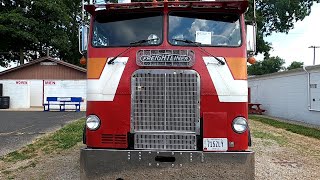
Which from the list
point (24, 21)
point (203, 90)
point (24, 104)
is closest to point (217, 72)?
point (203, 90)

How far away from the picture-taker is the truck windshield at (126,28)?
516 centimetres

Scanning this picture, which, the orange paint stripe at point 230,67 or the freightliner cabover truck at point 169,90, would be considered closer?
the freightliner cabover truck at point 169,90

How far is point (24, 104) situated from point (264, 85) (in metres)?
18.4

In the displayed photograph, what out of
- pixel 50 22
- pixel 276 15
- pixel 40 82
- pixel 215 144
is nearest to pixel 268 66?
pixel 276 15

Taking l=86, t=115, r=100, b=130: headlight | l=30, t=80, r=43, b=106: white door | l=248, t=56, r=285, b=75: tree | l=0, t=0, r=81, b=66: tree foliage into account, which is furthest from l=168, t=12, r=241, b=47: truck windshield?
l=248, t=56, r=285, b=75: tree

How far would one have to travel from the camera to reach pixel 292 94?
69.9 ft

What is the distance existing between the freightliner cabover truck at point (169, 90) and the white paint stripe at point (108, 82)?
0.04 ft

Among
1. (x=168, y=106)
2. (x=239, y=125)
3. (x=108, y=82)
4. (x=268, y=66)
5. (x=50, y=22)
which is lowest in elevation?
(x=239, y=125)

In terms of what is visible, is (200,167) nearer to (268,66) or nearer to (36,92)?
(36,92)

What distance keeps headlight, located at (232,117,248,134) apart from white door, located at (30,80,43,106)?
2804 cm

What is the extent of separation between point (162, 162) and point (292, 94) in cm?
1819

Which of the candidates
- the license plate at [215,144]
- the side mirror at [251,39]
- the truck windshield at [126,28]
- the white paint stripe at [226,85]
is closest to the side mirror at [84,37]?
the truck windshield at [126,28]

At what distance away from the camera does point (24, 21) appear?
33.2 meters

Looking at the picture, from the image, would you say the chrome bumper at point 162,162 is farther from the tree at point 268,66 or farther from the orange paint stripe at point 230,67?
A: the tree at point 268,66
